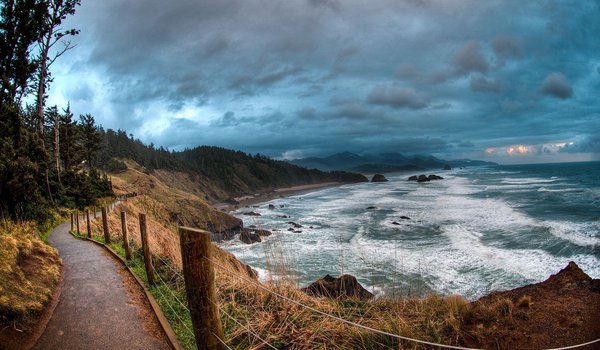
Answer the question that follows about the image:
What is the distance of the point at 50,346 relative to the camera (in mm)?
4215

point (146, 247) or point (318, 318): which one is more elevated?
point (146, 247)

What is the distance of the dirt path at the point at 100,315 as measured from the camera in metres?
4.36

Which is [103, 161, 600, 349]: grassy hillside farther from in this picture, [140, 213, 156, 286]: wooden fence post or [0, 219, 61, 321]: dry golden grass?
[0, 219, 61, 321]: dry golden grass

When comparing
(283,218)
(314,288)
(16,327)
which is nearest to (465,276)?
(314,288)

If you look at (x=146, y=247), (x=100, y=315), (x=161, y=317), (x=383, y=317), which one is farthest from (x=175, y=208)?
(x=383, y=317)

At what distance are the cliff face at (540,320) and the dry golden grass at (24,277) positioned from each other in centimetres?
671

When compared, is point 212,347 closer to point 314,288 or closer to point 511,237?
point 314,288

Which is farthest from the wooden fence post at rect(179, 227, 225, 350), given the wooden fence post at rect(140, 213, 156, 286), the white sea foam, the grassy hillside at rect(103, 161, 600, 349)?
the white sea foam

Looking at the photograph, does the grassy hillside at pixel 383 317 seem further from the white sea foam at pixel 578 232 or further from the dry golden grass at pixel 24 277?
the white sea foam at pixel 578 232

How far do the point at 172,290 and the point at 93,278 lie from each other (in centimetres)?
239

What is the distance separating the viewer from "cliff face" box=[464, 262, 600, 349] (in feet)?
16.8

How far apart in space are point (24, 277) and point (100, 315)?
1.50m

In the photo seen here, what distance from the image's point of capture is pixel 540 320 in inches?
227

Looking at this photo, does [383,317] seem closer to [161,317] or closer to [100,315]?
[161,317]
